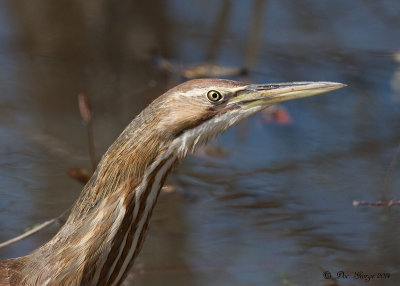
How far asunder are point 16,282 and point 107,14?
3720 mm

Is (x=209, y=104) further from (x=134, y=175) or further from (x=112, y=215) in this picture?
(x=112, y=215)

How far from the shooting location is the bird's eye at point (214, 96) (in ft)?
7.89

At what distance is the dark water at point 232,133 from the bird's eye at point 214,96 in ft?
3.58

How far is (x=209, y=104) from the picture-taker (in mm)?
2404

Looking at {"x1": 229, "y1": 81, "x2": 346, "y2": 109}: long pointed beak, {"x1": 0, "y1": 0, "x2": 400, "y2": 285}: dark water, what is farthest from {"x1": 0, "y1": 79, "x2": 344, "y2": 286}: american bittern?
{"x1": 0, "y1": 0, "x2": 400, "y2": 285}: dark water

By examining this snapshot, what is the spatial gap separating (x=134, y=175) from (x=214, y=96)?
0.34m

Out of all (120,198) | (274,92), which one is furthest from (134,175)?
(274,92)

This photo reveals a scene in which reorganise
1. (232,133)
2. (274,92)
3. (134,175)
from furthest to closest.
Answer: (232,133) → (274,92) → (134,175)

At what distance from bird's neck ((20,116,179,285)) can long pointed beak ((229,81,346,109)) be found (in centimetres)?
29

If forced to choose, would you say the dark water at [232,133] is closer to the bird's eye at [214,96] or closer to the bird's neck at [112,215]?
the bird's neck at [112,215]

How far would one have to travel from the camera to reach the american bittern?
2.32 meters

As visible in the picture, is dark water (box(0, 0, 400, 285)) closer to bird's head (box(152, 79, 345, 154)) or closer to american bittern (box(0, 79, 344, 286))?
american bittern (box(0, 79, 344, 286))

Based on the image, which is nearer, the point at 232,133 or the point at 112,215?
the point at 112,215

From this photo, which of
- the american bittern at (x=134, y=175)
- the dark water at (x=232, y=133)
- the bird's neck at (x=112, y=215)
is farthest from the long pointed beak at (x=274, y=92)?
the dark water at (x=232, y=133)
